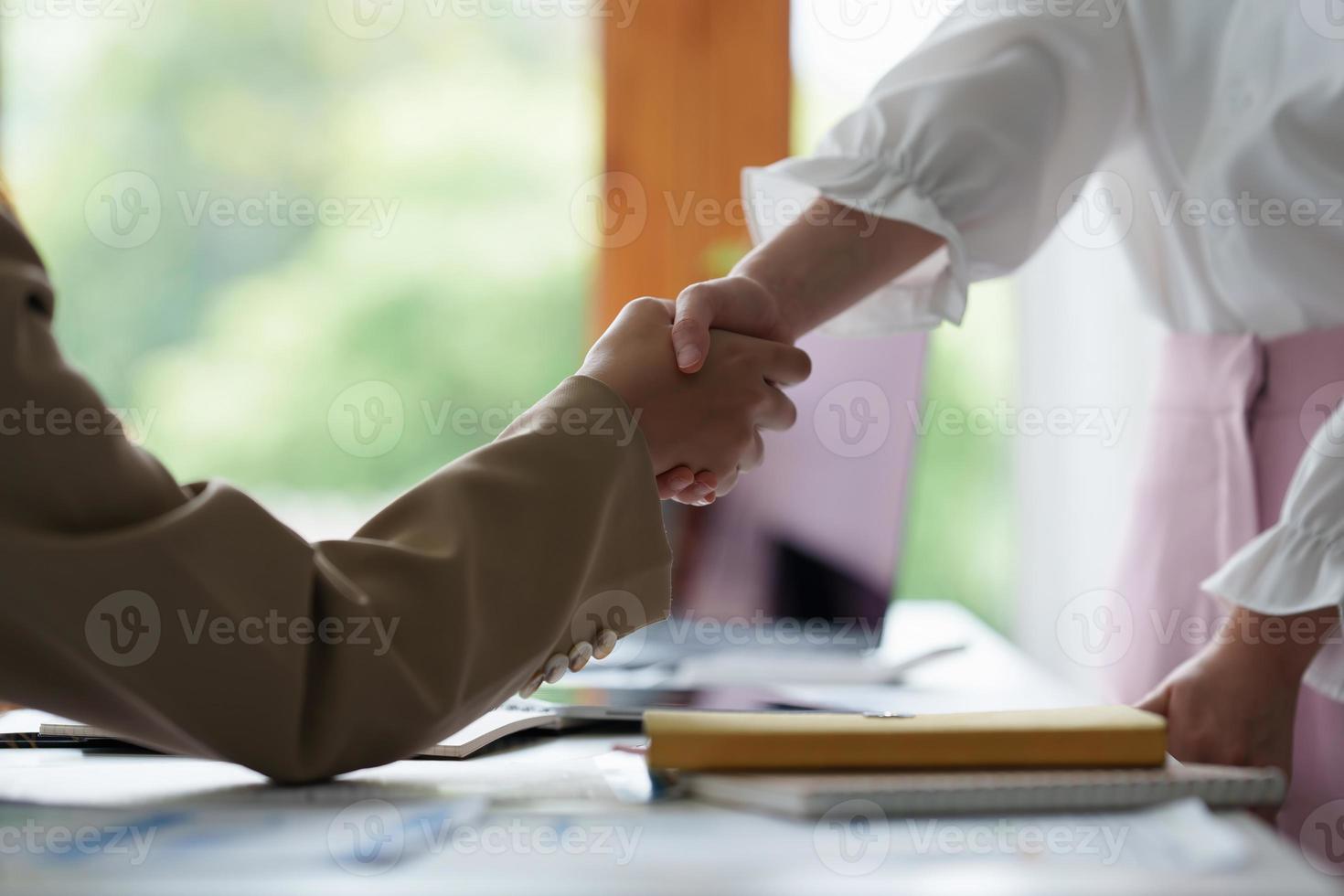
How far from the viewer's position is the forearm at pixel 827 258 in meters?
0.82

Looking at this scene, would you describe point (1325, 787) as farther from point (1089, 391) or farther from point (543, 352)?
point (543, 352)

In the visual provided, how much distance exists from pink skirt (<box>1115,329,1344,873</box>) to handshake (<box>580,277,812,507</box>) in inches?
12.6

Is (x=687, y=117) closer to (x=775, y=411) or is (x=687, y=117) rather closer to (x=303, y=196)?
(x=303, y=196)

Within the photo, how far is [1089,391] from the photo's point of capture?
5.99 feet

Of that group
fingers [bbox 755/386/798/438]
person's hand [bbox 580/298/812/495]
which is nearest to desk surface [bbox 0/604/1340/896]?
person's hand [bbox 580/298/812/495]

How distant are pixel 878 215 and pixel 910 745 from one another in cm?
43

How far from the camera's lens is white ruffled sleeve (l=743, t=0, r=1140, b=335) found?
816 millimetres

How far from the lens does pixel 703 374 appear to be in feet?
2.50

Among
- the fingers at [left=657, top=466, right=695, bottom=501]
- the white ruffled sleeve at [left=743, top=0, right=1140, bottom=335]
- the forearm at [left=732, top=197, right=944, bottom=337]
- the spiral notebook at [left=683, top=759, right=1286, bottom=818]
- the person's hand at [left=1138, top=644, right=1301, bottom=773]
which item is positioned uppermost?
the white ruffled sleeve at [left=743, top=0, right=1140, bottom=335]

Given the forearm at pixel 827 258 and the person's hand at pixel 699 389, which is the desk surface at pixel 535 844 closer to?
the person's hand at pixel 699 389

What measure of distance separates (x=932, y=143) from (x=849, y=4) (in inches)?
46.4

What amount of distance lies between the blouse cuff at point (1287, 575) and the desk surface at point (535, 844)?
0.28 metres

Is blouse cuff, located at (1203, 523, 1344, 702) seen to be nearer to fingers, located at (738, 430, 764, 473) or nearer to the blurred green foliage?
fingers, located at (738, 430, 764, 473)

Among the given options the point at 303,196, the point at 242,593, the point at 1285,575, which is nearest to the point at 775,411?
the point at 1285,575
